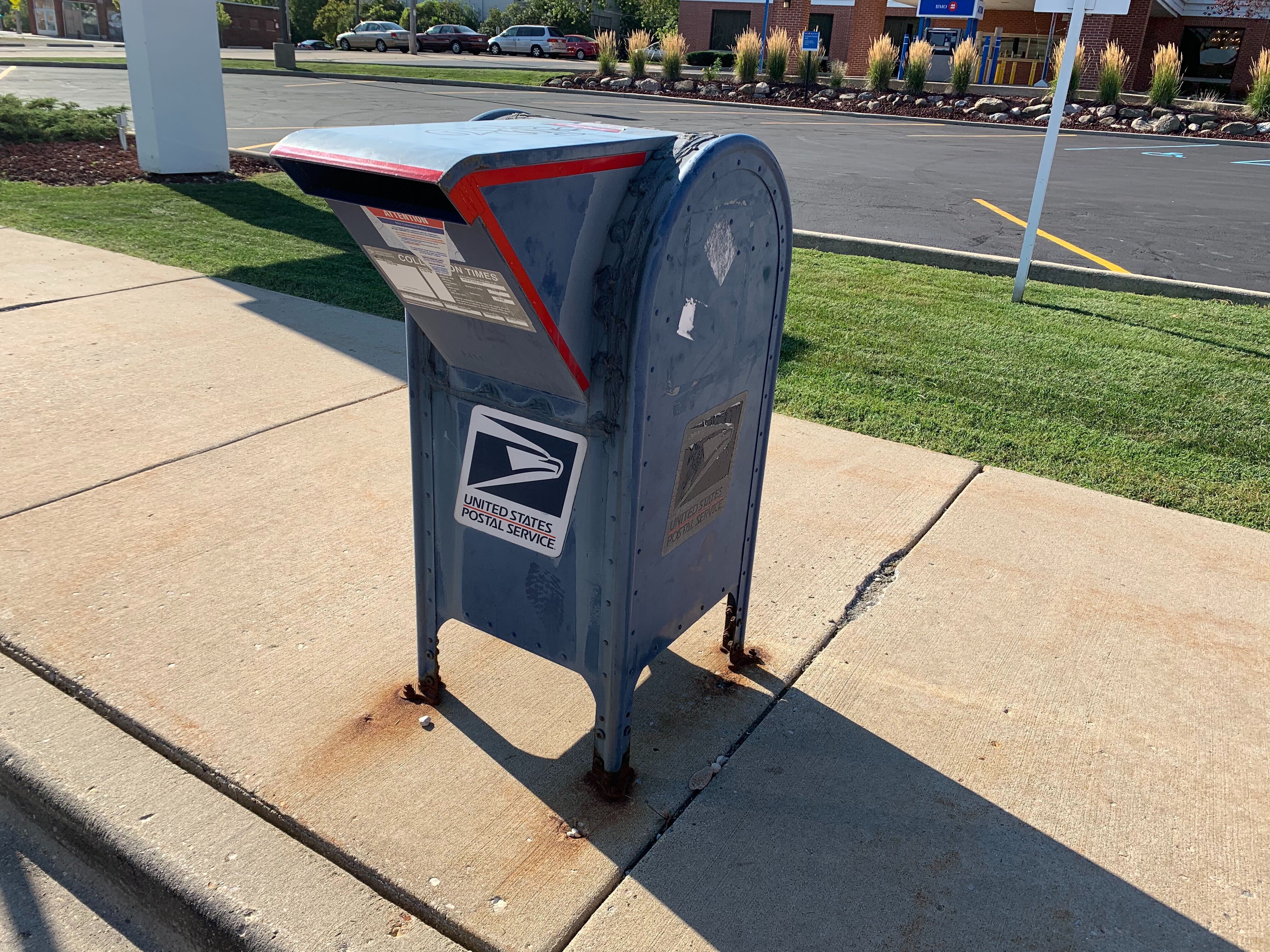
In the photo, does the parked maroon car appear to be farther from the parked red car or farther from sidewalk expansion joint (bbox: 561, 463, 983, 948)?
sidewalk expansion joint (bbox: 561, 463, 983, 948)

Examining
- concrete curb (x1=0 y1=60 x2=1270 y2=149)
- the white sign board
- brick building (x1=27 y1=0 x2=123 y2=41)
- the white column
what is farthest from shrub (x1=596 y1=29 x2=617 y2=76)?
brick building (x1=27 y1=0 x2=123 y2=41)

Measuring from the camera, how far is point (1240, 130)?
21812 millimetres

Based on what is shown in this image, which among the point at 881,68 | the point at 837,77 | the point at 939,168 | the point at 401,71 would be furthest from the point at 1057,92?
the point at 401,71

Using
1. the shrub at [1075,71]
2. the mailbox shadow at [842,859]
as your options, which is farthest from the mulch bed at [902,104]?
the mailbox shadow at [842,859]

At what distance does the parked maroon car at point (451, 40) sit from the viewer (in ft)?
152

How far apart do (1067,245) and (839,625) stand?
737 centimetres

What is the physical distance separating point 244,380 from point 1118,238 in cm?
846

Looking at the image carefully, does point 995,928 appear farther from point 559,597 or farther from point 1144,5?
point 1144,5

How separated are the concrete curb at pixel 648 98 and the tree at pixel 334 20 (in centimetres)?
2115

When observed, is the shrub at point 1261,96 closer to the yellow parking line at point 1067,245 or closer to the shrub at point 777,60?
the shrub at point 777,60

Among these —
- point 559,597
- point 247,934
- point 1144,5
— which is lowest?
point 247,934

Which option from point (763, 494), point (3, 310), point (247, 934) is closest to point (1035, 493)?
point (763, 494)

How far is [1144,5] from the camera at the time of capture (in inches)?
1147

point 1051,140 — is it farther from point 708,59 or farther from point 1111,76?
point 708,59
